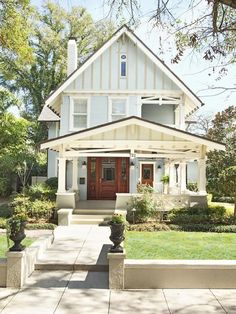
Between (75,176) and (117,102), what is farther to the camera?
(117,102)

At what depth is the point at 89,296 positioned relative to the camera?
245 inches

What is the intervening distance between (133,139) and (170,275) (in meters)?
8.86

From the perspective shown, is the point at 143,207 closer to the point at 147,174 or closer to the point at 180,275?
the point at 147,174

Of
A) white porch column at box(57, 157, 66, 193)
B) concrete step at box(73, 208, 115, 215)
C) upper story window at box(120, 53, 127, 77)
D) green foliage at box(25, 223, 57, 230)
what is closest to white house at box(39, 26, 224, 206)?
upper story window at box(120, 53, 127, 77)

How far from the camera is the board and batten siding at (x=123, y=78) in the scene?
1881 centimetres

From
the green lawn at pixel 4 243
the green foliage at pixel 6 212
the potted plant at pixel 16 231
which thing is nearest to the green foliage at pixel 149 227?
the green lawn at pixel 4 243

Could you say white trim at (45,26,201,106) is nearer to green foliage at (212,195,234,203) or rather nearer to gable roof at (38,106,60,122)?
gable roof at (38,106,60,122)

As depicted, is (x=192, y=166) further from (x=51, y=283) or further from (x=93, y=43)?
(x=51, y=283)

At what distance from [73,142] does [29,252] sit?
8.17 metres

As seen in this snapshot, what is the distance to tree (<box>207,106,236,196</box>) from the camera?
26328 mm

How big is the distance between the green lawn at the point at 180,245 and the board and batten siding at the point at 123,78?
9300mm

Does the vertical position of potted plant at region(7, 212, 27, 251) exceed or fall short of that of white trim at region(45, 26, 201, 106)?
it falls short

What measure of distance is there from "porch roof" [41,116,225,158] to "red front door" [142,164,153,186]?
15.7 ft

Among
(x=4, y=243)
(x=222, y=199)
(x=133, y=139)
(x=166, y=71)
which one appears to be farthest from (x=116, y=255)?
(x=222, y=199)
